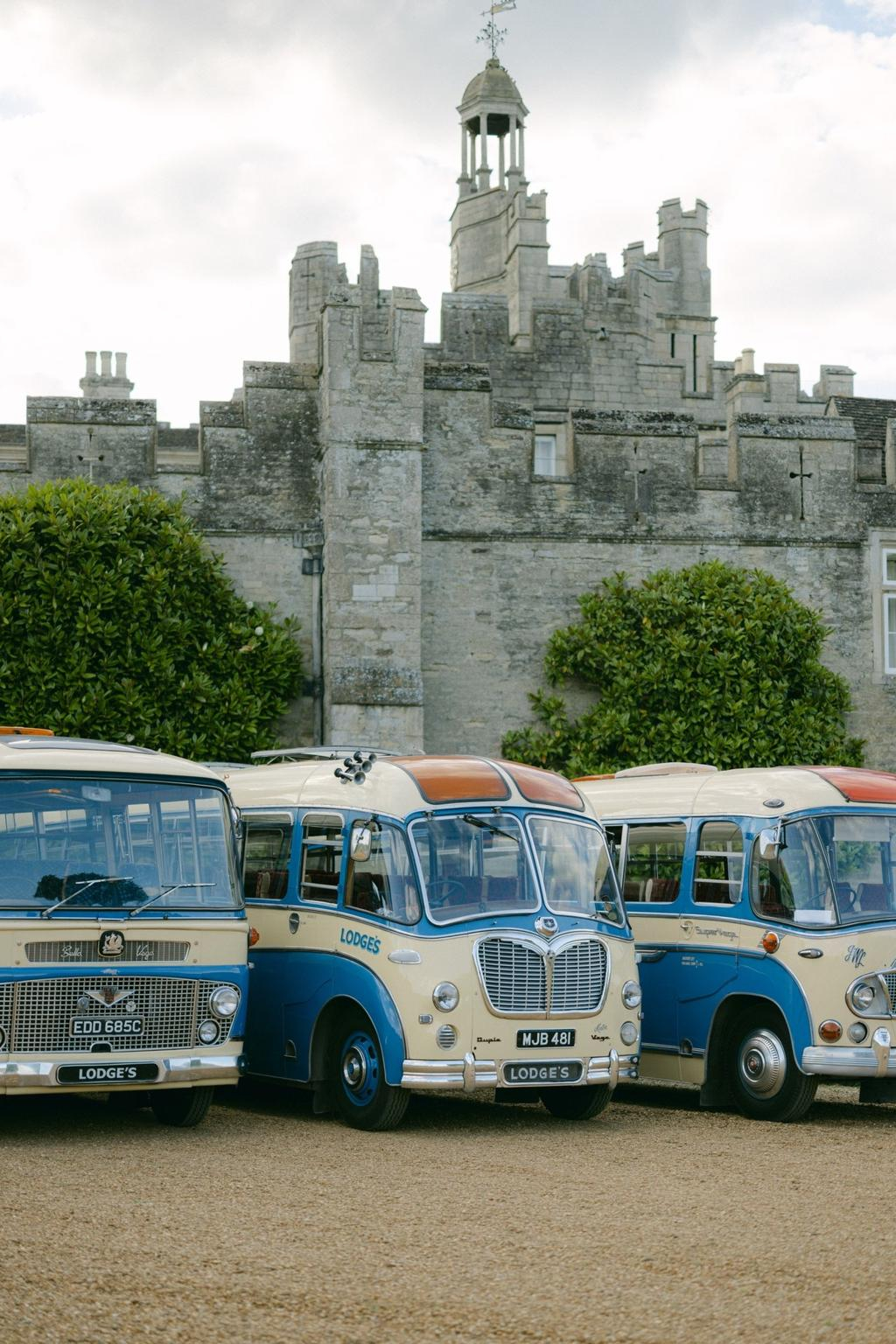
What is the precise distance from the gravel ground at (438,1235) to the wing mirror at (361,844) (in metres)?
1.81

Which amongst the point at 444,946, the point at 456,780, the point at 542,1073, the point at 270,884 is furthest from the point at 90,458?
the point at 542,1073

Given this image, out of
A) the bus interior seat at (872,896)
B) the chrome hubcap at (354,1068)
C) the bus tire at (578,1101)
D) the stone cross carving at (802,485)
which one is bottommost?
the bus tire at (578,1101)

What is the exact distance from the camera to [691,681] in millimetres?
22016

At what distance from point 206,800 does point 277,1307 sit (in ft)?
17.5

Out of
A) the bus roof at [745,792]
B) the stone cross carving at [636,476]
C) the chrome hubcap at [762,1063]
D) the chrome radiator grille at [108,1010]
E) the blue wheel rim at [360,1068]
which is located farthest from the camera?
the stone cross carving at [636,476]

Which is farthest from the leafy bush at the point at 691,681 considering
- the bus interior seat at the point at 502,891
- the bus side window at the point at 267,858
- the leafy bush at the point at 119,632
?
the bus interior seat at the point at 502,891

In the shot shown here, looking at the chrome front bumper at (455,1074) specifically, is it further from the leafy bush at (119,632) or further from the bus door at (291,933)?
the leafy bush at (119,632)

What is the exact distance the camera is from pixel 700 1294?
21.4 ft

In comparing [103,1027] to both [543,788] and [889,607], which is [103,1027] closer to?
[543,788]

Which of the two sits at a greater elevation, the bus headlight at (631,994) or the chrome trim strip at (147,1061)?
the bus headlight at (631,994)

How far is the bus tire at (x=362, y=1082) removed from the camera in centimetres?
1120

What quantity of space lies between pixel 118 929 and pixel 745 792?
16.1 ft

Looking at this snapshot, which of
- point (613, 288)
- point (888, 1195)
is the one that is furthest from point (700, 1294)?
point (613, 288)

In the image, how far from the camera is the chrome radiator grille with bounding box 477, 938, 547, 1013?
36.8ft
